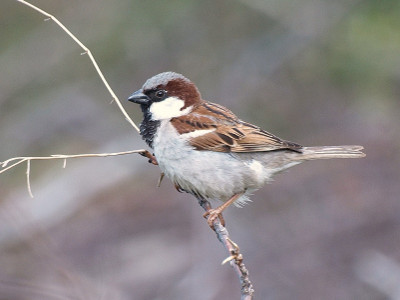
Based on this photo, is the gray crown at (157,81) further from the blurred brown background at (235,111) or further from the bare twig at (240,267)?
the bare twig at (240,267)

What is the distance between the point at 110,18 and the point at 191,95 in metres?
4.91

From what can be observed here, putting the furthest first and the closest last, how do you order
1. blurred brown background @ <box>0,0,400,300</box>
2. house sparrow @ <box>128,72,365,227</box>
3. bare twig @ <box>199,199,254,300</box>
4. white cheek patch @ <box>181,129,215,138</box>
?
blurred brown background @ <box>0,0,400,300</box>, white cheek patch @ <box>181,129,215,138</box>, house sparrow @ <box>128,72,365,227</box>, bare twig @ <box>199,199,254,300</box>

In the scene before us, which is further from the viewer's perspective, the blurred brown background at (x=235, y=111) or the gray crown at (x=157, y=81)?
the blurred brown background at (x=235, y=111)

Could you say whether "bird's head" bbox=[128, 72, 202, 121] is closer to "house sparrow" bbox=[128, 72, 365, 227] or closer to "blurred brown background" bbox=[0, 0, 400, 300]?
"house sparrow" bbox=[128, 72, 365, 227]

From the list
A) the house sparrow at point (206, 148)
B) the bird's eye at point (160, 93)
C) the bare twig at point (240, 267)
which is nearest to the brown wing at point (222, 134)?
the house sparrow at point (206, 148)

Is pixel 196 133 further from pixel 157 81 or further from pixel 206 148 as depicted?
pixel 157 81

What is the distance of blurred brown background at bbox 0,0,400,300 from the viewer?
255 inches

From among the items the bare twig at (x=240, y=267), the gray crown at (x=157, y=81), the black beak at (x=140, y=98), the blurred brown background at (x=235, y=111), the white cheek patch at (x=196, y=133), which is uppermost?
the gray crown at (x=157, y=81)

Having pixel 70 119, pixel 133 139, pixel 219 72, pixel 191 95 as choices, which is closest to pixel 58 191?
pixel 133 139

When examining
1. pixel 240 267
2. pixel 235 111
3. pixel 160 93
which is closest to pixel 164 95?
pixel 160 93

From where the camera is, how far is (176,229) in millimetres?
7387

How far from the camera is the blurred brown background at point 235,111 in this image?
649 centimetres

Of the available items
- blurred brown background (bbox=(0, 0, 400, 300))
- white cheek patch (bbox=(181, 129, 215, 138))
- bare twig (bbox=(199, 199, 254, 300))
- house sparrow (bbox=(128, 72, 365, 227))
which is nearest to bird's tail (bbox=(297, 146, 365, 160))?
house sparrow (bbox=(128, 72, 365, 227))

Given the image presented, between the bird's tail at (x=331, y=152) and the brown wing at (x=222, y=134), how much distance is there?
0.15 feet
